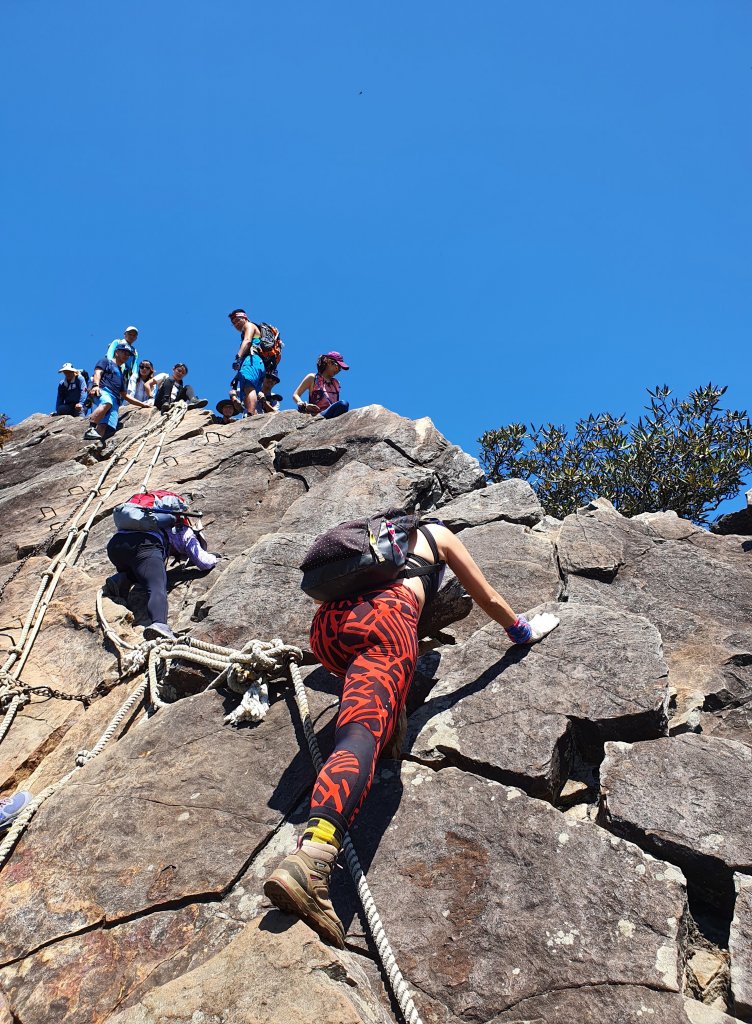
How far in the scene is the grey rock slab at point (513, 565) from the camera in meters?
5.94

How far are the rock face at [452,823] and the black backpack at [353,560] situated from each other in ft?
3.25

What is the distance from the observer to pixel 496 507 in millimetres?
7672

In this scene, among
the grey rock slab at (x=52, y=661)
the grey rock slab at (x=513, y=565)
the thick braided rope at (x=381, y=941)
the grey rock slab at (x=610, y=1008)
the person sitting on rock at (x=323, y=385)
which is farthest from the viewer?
the person sitting on rock at (x=323, y=385)

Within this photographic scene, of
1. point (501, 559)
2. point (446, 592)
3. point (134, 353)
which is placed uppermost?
point (134, 353)

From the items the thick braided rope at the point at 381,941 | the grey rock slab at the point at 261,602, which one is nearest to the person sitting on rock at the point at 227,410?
the grey rock slab at the point at 261,602

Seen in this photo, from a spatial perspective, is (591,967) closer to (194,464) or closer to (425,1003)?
(425,1003)

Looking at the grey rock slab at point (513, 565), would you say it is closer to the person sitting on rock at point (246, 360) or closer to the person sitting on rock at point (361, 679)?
the person sitting on rock at point (361, 679)

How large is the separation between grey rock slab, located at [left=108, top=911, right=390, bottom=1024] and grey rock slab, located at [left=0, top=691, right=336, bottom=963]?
753mm

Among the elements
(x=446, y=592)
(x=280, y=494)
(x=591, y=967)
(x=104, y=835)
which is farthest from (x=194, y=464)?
(x=591, y=967)

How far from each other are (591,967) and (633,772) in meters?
1.08

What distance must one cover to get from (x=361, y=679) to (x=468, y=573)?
1.13m

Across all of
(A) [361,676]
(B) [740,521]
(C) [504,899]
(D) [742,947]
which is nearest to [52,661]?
(A) [361,676]

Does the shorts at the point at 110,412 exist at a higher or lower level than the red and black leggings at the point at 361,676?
higher

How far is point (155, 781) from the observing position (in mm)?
4199
